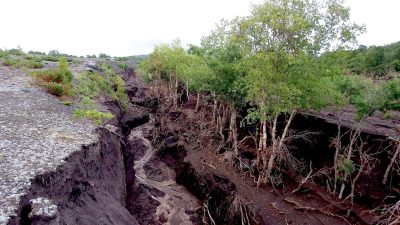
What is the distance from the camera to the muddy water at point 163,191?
21.2 meters

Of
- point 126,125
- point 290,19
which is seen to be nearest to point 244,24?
point 290,19

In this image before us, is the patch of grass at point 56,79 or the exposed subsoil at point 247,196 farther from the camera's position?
the patch of grass at point 56,79

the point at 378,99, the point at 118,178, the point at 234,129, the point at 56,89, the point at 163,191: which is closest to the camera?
the point at 118,178

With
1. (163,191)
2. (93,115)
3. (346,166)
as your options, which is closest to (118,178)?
(93,115)

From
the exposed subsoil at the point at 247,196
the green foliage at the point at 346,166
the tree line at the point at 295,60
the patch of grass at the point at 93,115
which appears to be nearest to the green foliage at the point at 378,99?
the tree line at the point at 295,60

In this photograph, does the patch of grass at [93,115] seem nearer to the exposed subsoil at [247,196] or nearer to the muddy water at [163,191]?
the muddy water at [163,191]

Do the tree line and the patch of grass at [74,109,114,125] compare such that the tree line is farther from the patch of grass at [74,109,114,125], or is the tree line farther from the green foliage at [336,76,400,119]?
the patch of grass at [74,109,114,125]

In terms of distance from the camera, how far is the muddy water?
2122cm

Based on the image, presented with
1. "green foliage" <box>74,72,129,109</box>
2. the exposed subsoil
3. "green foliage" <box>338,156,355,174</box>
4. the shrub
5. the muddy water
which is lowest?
the muddy water

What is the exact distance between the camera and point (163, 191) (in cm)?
2448

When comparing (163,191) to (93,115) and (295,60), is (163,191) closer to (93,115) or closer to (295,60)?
(93,115)

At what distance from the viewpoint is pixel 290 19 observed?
17422 mm

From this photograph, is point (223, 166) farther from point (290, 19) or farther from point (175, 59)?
point (175, 59)

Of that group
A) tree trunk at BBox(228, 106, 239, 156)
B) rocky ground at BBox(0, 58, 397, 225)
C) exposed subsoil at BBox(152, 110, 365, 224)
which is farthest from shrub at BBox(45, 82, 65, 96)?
tree trunk at BBox(228, 106, 239, 156)
